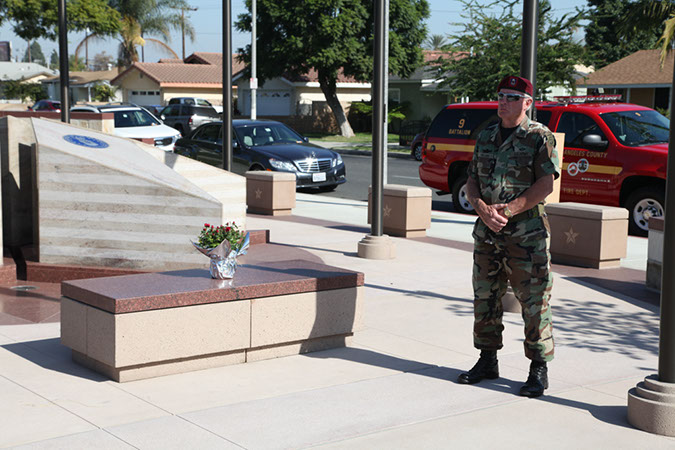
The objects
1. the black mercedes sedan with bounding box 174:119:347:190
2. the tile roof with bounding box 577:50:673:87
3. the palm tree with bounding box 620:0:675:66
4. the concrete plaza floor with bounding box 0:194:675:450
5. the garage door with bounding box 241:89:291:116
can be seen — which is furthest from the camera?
the garage door with bounding box 241:89:291:116

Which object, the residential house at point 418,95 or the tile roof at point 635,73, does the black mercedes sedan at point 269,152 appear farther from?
the residential house at point 418,95

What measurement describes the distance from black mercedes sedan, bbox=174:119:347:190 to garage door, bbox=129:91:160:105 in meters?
44.2

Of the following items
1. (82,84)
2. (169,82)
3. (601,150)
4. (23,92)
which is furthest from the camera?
(82,84)

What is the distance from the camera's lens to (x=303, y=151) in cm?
1903

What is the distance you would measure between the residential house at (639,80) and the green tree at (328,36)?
9.30m

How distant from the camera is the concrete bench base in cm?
1040

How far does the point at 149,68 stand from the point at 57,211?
56.1 m

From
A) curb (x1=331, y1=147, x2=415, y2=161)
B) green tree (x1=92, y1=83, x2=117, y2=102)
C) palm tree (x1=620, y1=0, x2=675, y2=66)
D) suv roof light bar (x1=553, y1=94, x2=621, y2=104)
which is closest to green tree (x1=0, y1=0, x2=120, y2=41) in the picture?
curb (x1=331, y1=147, x2=415, y2=161)

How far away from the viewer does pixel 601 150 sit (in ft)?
45.6

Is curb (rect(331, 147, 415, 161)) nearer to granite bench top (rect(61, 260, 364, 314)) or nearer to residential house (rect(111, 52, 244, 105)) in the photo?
residential house (rect(111, 52, 244, 105))

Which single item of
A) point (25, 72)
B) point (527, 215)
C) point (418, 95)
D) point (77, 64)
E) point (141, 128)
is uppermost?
point (77, 64)

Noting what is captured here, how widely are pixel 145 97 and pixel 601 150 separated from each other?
54.1 metres

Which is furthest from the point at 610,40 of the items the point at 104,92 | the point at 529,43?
the point at 529,43

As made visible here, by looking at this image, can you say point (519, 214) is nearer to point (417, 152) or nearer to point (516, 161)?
point (516, 161)
